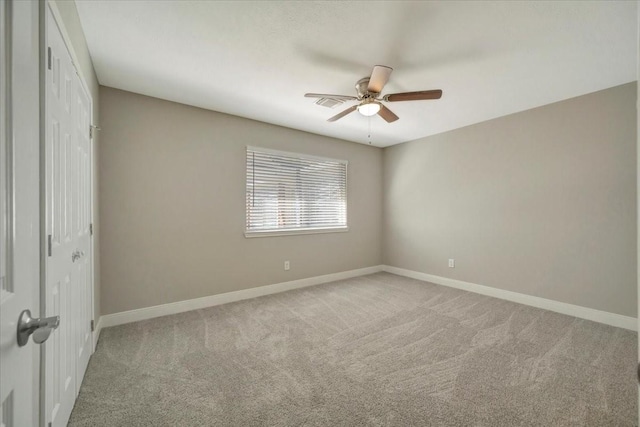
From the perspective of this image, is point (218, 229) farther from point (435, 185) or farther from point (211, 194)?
point (435, 185)

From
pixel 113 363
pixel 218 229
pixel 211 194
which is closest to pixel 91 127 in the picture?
pixel 211 194

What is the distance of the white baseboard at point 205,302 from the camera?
2746 mm

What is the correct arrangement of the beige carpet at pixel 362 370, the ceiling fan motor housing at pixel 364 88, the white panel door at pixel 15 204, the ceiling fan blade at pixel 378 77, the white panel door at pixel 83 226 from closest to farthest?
the white panel door at pixel 15 204, the beige carpet at pixel 362 370, the white panel door at pixel 83 226, the ceiling fan blade at pixel 378 77, the ceiling fan motor housing at pixel 364 88

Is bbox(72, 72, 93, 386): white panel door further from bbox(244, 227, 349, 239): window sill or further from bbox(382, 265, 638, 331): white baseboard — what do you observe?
bbox(382, 265, 638, 331): white baseboard

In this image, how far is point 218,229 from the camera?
134 inches

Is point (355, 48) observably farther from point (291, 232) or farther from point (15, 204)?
point (291, 232)

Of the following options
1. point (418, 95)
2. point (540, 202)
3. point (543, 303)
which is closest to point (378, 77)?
point (418, 95)

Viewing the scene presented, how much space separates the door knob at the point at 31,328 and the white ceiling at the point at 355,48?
1.90 metres

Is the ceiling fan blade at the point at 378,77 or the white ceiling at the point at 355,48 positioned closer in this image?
the white ceiling at the point at 355,48

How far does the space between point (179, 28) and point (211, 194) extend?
185cm

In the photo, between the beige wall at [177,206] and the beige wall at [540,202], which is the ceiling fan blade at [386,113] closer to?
the beige wall at [177,206]

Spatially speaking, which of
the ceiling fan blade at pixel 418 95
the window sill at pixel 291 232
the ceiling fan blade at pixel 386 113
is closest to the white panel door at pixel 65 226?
the window sill at pixel 291 232

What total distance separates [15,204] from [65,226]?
110cm

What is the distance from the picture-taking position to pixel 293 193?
413cm
